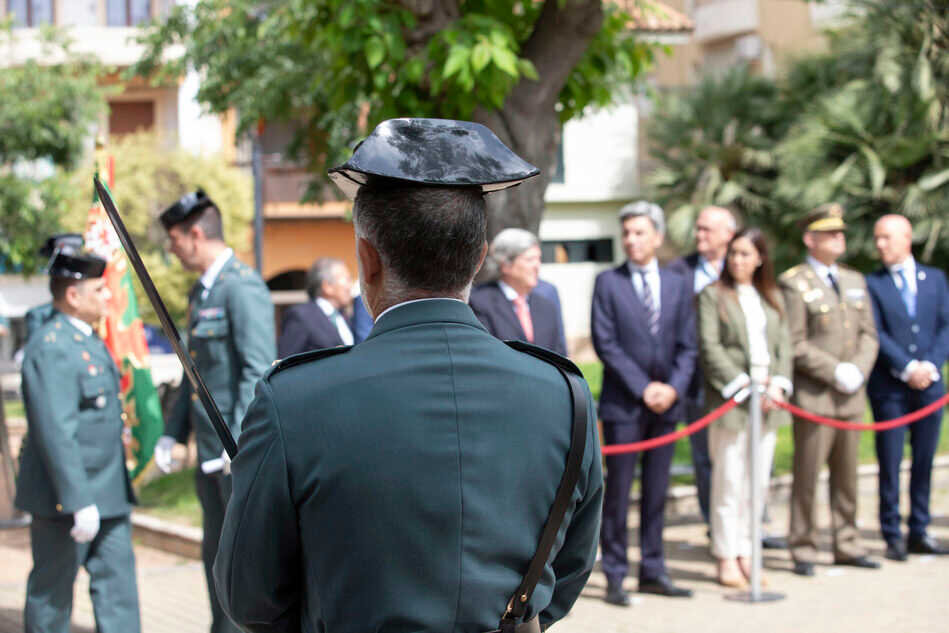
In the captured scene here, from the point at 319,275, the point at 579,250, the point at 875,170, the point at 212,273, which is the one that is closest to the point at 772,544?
the point at 319,275

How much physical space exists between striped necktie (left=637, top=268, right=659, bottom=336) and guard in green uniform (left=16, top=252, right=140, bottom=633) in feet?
9.81

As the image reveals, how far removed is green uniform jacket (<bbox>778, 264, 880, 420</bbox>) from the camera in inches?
293

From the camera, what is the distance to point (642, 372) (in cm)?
679

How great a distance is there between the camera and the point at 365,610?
206 centimetres

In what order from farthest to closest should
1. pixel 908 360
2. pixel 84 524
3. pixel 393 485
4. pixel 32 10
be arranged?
1. pixel 32 10
2. pixel 908 360
3. pixel 84 524
4. pixel 393 485

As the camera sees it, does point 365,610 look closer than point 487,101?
Yes

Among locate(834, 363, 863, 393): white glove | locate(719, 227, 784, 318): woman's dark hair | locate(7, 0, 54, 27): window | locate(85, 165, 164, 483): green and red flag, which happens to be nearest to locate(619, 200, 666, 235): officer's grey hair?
locate(719, 227, 784, 318): woman's dark hair

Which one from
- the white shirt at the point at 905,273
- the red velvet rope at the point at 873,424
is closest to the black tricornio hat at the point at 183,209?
the red velvet rope at the point at 873,424

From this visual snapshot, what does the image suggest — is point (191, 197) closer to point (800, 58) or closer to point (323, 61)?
point (323, 61)

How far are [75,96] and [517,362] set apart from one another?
2094 centimetres

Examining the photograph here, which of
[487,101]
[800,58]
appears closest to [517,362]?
[487,101]

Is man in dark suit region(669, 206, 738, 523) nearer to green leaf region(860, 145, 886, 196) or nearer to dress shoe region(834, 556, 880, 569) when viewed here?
dress shoe region(834, 556, 880, 569)

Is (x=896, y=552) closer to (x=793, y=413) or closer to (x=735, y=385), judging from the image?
(x=793, y=413)

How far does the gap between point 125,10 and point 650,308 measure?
30945mm
